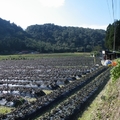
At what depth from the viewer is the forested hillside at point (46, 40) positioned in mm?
96775

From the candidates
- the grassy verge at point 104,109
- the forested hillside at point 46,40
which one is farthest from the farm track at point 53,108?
the forested hillside at point 46,40

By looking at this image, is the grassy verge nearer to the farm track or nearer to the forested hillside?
the farm track

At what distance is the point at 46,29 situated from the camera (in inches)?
6777

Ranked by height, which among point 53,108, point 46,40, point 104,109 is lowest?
point 53,108

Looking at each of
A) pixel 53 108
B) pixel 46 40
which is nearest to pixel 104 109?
pixel 53 108

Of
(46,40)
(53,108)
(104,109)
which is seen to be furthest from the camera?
(46,40)

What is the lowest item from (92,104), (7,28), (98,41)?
(92,104)

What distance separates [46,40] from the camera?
14638cm

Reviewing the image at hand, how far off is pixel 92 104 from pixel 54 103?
224 cm

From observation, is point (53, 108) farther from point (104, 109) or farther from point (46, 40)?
point (46, 40)

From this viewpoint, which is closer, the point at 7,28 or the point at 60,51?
the point at 60,51

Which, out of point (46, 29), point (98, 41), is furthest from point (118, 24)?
point (46, 29)

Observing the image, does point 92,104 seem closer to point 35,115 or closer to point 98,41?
point 35,115

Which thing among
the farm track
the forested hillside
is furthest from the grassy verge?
the forested hillside
